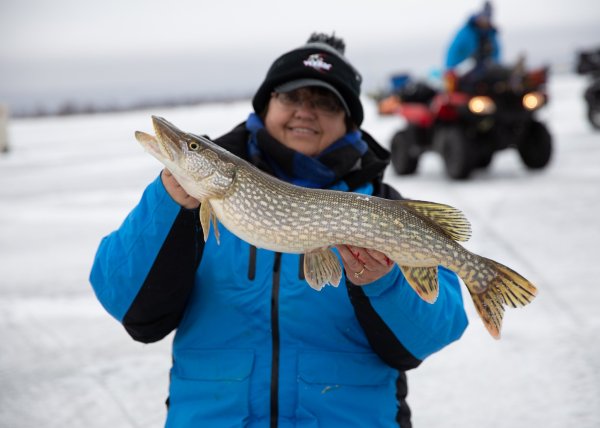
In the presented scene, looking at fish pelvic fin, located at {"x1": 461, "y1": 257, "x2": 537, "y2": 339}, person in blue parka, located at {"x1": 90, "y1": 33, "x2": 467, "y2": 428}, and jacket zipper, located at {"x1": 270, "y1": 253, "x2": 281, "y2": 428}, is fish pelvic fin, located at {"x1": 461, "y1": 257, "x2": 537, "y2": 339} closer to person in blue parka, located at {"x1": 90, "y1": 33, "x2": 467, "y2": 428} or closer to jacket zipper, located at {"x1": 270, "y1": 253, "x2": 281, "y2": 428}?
person in blue parka, located at {"x1": 90, "y1": 33, "x2": 467, "y2": 428}

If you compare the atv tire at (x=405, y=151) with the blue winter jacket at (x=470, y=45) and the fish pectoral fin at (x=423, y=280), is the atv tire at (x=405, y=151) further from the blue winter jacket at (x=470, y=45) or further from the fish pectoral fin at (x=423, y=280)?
A: the fish pectoral fin at (x=423, y=280)

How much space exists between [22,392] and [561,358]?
2580 millimetres

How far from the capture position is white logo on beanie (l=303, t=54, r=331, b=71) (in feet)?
7.25

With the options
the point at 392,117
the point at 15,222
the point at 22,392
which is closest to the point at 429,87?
the point at 15,222

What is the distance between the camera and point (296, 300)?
6.34 feet

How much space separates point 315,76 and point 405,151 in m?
5.99

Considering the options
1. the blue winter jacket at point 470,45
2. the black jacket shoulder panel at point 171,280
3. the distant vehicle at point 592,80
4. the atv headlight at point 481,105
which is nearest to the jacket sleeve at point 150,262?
the black jacket shoulder panel at point 171,280

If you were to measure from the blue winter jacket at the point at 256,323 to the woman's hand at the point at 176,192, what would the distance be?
24 millimetres

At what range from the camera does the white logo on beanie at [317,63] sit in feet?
7.25

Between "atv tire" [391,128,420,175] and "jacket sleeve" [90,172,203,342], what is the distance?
6.42 meters

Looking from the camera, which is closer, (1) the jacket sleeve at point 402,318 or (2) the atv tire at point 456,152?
(1) the jacket sleeve at point 402,318

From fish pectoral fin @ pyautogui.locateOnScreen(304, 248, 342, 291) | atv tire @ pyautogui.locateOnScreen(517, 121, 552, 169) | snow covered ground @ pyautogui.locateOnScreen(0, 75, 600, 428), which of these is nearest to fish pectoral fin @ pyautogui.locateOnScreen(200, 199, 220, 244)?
fish pectoral fin @ pyautogui.locateOnScreen(304, 248, 342, 291)

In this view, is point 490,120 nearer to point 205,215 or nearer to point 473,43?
point 473,43

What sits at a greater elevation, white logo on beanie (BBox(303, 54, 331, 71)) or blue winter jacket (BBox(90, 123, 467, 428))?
white logo on beanie (BBox(303, 54, 331, 71))
